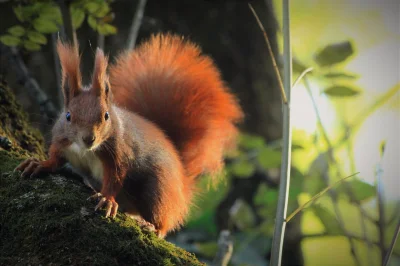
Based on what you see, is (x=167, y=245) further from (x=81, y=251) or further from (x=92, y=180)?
(x=92, y=180)

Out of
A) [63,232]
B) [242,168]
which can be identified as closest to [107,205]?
[63,232]

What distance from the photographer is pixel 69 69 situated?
5.76 ft

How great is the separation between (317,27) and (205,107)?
2893mm

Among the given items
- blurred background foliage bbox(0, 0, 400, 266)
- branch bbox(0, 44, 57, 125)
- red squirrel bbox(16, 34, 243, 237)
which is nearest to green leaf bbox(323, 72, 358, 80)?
blurred background foliage bbox(0, 0, 400, 266)

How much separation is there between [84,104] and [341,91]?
877 mm

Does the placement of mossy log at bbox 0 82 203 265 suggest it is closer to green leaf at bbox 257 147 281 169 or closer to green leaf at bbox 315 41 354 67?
green leaf at bbox 315 41 354 67

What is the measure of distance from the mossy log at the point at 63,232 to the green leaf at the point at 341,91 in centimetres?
76

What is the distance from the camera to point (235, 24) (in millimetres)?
4184

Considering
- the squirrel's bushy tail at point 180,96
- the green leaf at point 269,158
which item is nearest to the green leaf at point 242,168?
the green leaf at point 269,158

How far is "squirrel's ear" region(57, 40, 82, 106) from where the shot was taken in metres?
1.73

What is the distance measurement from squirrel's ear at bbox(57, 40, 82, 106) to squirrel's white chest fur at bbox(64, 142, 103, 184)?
0.18 metres

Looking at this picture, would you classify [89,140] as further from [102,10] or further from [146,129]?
[102,10]

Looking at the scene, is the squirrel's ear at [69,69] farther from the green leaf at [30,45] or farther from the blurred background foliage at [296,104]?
the green leaf at [30,45]

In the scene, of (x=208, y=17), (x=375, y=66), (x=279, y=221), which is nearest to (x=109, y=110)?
(x=279, y=221)
